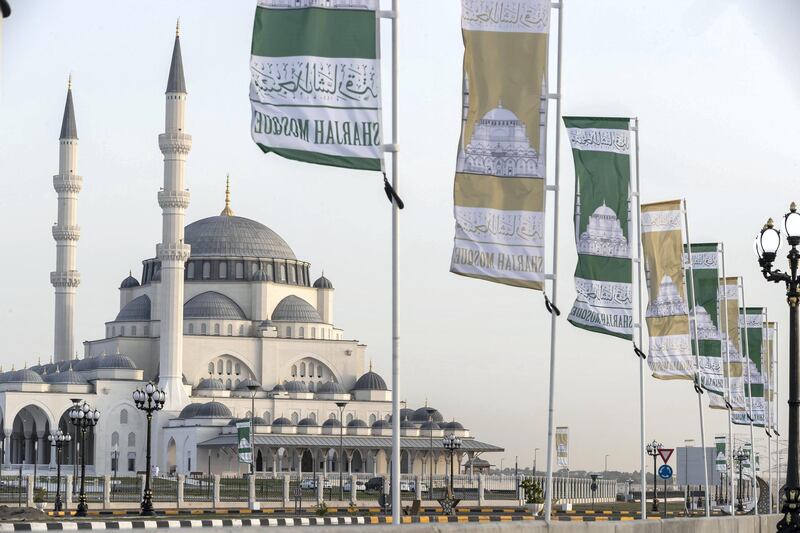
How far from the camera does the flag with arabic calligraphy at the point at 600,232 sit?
2072 centimetres

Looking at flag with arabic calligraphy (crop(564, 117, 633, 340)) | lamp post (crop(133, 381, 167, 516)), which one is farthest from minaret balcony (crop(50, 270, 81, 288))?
flag with arabic calligraphy (crop(564, 117, 633, 340))

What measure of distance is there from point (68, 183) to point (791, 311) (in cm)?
7523

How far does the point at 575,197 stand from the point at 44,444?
75.0m

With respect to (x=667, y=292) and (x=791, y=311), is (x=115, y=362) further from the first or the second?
(x=791, y=311)

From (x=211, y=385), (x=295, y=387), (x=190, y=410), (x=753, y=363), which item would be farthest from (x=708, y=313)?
(x=295, y=387)

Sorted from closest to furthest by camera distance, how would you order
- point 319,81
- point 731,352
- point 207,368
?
point 319,81
point 731,352
point 207,368

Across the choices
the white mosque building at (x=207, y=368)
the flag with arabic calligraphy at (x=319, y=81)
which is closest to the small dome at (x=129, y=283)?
the white mosque building at (x=207, y=368)

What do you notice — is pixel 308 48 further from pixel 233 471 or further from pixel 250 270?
pixel 250 270

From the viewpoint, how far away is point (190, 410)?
287 feet

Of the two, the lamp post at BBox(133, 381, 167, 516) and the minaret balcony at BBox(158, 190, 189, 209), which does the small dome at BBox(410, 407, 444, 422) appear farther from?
the lamp post at BBox(133, 381, 167, 516)

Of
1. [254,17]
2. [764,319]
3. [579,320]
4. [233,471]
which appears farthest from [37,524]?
[233,471]

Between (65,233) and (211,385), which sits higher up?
(65,233)

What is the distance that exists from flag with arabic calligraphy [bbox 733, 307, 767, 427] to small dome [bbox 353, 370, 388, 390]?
2494 inches

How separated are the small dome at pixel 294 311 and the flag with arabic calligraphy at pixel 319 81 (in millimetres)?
89337
